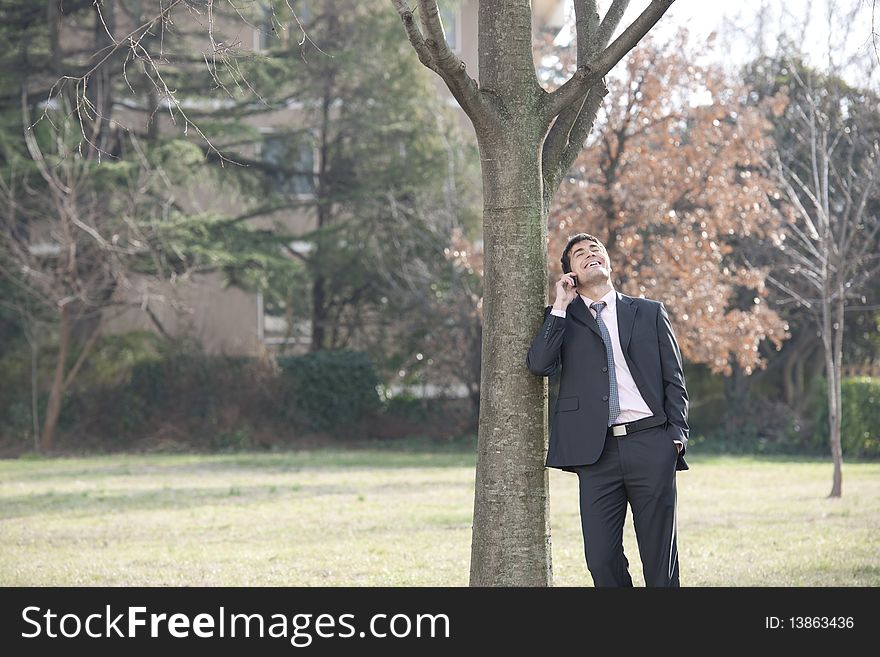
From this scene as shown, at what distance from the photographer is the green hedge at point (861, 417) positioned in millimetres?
20422

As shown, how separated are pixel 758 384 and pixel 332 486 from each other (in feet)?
39.8

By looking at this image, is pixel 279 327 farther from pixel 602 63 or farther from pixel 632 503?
pixel 632 503

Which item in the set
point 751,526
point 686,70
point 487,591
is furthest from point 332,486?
point 487,591

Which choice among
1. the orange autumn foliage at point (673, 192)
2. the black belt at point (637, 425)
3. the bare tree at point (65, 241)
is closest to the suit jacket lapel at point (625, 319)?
the black belt at point (637, 425)

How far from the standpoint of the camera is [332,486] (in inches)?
617

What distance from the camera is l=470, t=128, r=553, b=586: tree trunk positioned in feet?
19.2

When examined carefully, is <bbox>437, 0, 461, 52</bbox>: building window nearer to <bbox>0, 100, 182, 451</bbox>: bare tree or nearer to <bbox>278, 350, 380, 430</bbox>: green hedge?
<bbox>278, 350, 380, 430</bbox>: green hedge

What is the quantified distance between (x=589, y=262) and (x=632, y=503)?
1.23 m

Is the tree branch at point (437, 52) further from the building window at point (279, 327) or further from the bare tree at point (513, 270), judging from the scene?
the building window at point (279, 327)

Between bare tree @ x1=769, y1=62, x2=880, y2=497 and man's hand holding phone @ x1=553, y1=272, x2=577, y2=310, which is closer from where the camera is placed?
man's hand holding phone @ x1=553, y1=272, x2=577, y2=310

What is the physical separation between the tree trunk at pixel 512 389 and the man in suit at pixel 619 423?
0.17 meters

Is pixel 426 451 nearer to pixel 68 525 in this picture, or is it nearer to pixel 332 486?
pixel 332 486

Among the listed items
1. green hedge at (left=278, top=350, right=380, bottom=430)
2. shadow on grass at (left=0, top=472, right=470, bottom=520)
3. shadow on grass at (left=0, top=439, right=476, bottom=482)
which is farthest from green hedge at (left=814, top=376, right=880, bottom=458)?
green hedge at (left=278, top=350, right=380, bottom=430)

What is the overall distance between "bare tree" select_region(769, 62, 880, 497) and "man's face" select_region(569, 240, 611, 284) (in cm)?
847
